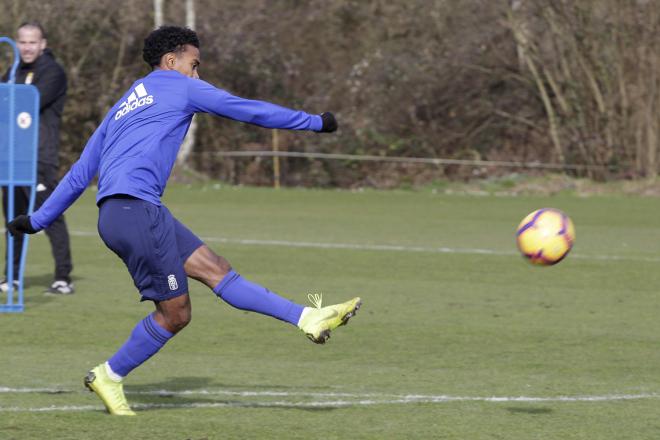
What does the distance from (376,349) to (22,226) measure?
3.04 meters

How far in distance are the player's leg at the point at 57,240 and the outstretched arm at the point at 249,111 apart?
514cm

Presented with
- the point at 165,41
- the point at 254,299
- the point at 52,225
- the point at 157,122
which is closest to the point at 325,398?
the point at 254,299

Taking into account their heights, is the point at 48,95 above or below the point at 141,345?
above

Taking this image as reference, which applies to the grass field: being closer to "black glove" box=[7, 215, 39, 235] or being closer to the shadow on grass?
the shadow on grass

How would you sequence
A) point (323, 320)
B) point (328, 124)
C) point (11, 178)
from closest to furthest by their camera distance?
point (328, 124), point (323, 320), point (11, 178)

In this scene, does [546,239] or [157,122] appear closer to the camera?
[157,122]

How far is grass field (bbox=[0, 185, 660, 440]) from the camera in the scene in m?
6.72

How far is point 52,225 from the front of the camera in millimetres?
11750

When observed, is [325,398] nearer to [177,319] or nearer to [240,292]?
[240,292]

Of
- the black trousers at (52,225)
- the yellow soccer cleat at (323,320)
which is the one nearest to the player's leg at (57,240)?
the black trousers at (52,225)

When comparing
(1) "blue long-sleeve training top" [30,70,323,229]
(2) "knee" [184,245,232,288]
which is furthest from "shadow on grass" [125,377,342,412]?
(1) "blue long-sleeve training top" [30,70,323,229]

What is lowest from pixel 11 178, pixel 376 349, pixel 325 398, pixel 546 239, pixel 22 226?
pixel 325 398

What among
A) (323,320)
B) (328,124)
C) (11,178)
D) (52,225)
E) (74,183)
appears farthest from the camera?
(52,225)

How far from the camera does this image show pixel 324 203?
24516 millimetres
